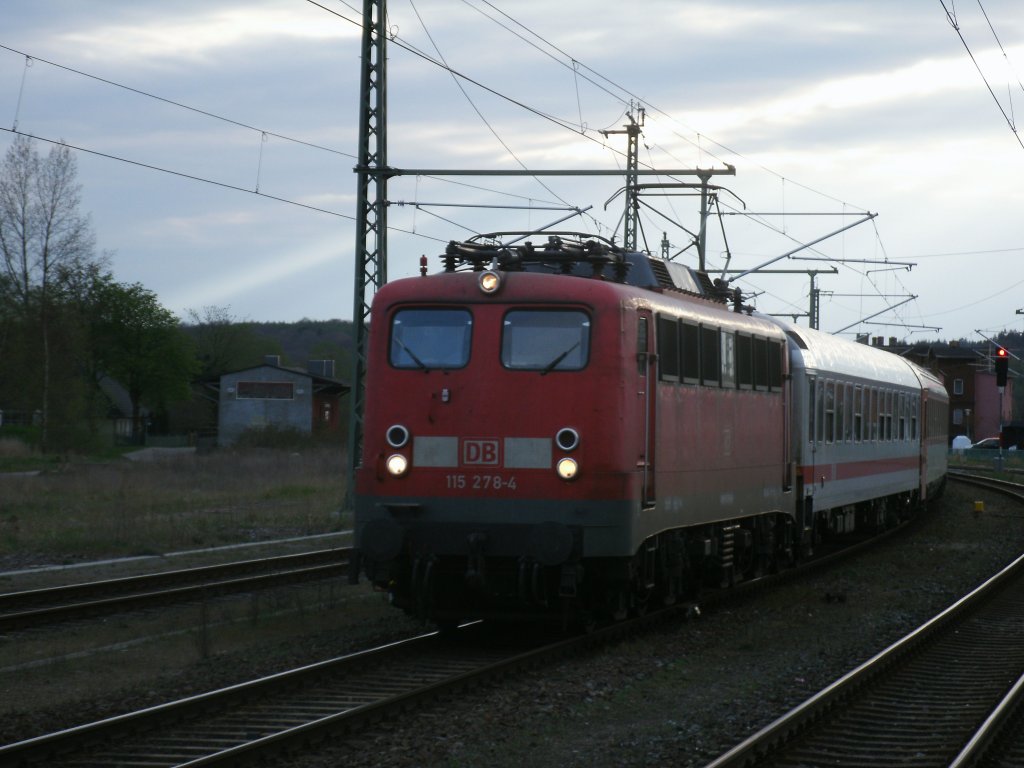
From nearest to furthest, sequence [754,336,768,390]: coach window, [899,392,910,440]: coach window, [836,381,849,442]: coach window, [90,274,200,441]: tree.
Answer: [754,336,768,390]: coach window
[836,381,849,442]: coach window
[899,392,910,440]: coach window
[90,274,200,441]: tree

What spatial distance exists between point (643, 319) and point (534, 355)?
116 centimetres

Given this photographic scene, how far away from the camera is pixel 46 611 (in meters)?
14.3

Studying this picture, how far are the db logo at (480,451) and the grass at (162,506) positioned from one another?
10713 mm

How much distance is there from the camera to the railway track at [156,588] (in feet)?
47.7

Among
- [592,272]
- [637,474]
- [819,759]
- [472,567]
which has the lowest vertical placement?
[819,759]

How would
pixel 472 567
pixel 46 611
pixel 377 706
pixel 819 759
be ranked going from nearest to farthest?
pixel 819 759 → pixel 377 706 → pixel 472 567 → pixel 46 611

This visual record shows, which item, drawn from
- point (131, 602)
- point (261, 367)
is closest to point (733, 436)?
point (131, 602)

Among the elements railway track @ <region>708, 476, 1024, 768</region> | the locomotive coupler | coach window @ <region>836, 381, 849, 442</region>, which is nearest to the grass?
coach window @ <region>836, 381, 849, 442</region>

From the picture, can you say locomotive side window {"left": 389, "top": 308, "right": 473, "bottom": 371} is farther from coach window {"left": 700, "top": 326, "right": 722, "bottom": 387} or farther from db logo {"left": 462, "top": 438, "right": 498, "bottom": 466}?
coach window {"left": 700, "top": 326, "right": 722, "bottom": 387}

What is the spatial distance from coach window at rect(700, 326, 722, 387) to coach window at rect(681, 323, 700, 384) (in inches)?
5.2

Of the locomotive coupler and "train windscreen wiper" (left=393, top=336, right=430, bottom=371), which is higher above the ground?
"train windscreen wiper" (left=393, top=336, right=430, bottom=371)

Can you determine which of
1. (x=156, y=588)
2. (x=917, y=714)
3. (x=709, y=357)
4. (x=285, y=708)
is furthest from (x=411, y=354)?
(x=156, y=588)

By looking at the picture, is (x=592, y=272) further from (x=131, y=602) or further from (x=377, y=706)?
(x=131, y=602)

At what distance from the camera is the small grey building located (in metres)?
84.3
